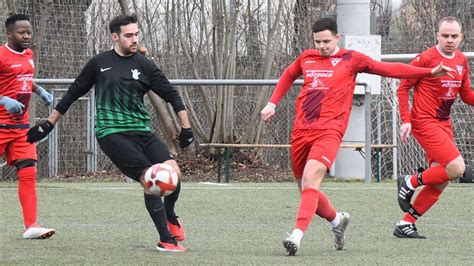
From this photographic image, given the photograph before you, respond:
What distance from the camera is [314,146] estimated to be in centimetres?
755

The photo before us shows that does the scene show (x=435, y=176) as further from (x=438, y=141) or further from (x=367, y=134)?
(x=367, y=134)

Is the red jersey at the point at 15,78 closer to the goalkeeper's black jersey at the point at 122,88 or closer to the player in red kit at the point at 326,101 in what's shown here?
the goalkeeper's black jersey at the point at 122,88

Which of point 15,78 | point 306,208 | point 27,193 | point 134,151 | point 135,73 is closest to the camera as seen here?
point 306,208

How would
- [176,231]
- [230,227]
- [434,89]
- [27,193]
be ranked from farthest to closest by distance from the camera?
[230,227], [434,89], [27,193], [176,231]

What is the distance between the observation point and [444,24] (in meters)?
8.62

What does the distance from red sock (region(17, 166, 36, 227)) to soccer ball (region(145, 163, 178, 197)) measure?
62.2 inches

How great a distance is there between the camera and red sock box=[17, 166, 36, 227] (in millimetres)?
8414

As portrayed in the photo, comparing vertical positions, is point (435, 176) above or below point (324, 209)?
above

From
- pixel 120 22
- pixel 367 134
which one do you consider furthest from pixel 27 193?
pixel 367 134

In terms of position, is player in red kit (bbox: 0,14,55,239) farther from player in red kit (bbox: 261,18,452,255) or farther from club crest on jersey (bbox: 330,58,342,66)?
club crest on jersey (bbox: 330,58,342,66)

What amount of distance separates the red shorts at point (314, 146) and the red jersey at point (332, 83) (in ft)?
0.15

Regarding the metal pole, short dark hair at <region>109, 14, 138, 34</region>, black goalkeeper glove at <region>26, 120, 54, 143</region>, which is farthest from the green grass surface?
short dark hair at <region>109, 14, 138, 34</region>

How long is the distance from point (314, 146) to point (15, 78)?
2.62 metres

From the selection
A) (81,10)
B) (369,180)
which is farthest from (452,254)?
(81,10)
